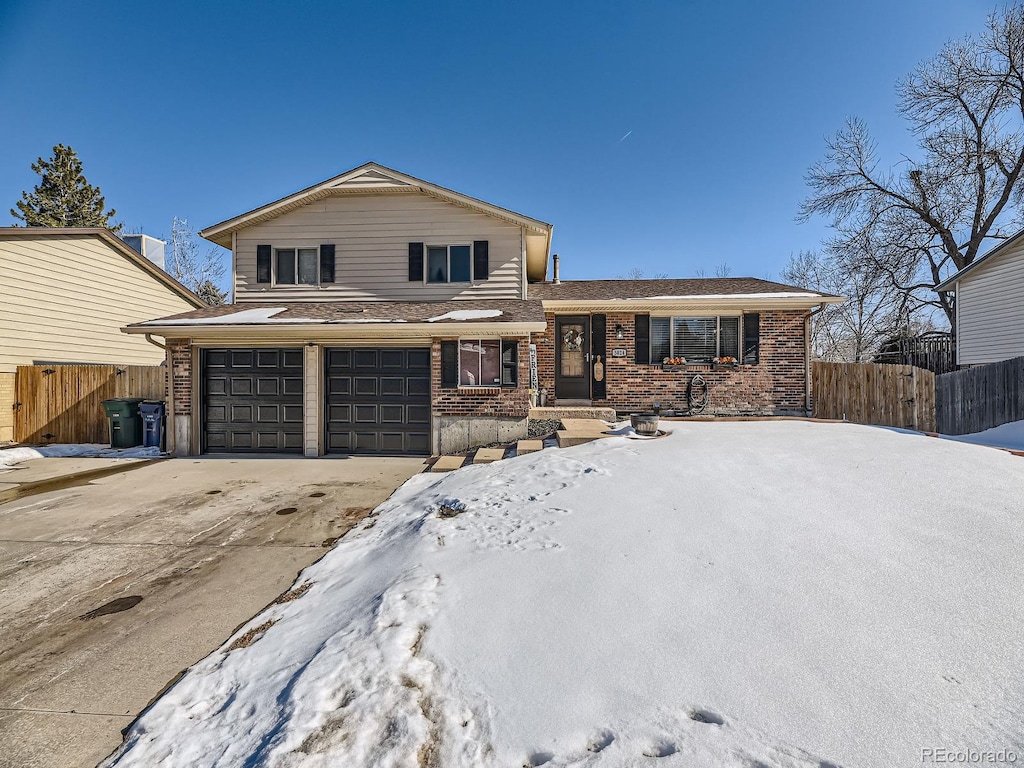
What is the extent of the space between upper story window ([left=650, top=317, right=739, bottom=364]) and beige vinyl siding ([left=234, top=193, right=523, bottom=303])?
376 centimetres

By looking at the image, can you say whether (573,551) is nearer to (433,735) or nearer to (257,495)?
(433,735)

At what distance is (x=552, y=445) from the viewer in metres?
7.69

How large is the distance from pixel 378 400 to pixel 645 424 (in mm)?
5579

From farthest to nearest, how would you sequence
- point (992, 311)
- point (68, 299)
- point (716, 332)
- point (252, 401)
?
point (992, 311)
point (68, 299)
point (716, 332)
point (252, 401)

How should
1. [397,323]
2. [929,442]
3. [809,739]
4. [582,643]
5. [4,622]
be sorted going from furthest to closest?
1. [397,323]
2. [929,442]
3. [4,622]
4. [582,643]
5. [809,739]

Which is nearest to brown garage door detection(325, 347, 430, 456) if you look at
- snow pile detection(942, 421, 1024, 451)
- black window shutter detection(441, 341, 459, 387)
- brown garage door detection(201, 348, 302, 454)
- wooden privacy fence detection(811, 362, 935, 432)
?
black window shutter detection(441, 341, 459, 387)

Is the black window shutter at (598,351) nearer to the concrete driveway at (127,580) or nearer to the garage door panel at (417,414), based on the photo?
the garage door panel at (417,414)

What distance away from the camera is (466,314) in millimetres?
8867

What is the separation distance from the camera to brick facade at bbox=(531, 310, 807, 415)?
1037 cm

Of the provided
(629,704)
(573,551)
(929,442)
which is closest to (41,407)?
(573,551)

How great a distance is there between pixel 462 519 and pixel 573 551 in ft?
4.59

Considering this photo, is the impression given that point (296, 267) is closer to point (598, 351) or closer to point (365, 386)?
point (365, 386)

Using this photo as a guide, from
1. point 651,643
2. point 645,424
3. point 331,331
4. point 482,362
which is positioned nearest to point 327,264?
point 331,331

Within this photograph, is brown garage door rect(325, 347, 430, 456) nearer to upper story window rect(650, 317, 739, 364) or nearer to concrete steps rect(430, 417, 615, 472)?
concrete steps rect(430, 417, 615, 472)
